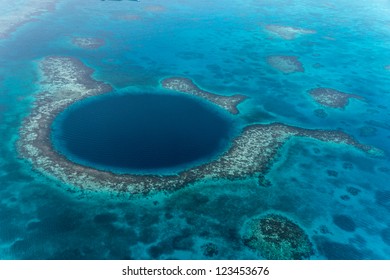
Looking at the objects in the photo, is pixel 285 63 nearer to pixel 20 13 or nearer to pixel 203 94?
pixel 203 94

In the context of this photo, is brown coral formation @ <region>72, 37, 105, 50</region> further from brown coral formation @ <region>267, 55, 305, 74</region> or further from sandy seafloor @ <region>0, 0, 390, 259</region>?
brown coral formation @ <region>267, 55, 305, 74</region>

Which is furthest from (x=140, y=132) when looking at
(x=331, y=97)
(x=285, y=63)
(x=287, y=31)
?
(x=287, y=31)

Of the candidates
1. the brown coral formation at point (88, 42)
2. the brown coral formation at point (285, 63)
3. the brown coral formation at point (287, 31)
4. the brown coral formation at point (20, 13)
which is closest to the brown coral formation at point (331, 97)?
the brown coral formation at point (285, 63)

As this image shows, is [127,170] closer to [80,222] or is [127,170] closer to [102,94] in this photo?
[80,222]

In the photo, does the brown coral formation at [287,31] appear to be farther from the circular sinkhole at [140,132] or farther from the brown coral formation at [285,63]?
the circular sinkhole at [140,132]

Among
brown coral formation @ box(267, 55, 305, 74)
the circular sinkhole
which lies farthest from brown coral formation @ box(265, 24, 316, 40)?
the circular sinkhole
